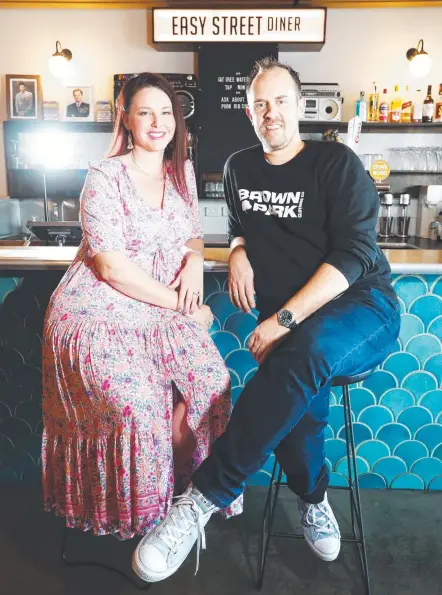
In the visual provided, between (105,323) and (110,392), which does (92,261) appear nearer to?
(105,323)

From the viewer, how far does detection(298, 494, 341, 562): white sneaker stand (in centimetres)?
150

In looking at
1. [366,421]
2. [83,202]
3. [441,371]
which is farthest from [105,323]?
[441,371]

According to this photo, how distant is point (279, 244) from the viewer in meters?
1.62

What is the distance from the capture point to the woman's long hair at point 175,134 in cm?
156

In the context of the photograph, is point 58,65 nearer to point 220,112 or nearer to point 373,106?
point 220,112

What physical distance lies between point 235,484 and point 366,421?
87 centimetres

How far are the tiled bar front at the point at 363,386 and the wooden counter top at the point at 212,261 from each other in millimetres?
74

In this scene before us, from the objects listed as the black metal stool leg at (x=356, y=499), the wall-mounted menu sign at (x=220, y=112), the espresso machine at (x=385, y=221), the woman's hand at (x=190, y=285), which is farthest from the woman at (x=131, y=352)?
the espresso machine at (x=385, y=221)

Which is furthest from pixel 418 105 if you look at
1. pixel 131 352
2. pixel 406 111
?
pixel 131 352

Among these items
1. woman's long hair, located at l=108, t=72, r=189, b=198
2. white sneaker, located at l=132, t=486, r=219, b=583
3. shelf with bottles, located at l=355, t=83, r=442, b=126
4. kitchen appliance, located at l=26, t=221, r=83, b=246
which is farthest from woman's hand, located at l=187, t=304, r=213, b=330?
shelf with bottles, located at l=355, t=83, r=442, b=126

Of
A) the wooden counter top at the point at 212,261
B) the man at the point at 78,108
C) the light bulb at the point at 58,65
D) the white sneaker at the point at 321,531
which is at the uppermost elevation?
the light bulb at the point at 58,65

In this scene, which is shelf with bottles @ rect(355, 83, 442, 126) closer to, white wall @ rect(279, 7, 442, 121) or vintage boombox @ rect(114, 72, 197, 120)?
white wall @ rect(279, 7, 442, 121)

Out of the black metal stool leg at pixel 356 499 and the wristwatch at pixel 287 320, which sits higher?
the wristwatch at pixel 287 320

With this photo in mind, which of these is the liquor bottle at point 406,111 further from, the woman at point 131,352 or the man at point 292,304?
the woman at point 131,352
